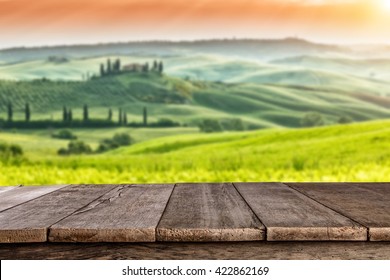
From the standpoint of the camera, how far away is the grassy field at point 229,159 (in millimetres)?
6023

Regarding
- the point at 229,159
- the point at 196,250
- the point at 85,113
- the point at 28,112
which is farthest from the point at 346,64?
the point at 196,250

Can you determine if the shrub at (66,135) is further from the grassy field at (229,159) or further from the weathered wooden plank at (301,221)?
the weathered wooden plank at (301,221)

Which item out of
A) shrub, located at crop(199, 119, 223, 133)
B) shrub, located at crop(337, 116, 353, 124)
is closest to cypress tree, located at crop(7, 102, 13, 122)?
shrub, located at crop(199, 119, 223, 133)

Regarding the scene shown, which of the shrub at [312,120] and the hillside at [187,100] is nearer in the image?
the hillside at [187,100]

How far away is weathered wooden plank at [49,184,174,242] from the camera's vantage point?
1.36 metres

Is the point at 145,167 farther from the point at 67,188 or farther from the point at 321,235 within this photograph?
the point at 321,235

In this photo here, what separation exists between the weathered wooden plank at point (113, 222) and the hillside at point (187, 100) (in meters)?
7.54

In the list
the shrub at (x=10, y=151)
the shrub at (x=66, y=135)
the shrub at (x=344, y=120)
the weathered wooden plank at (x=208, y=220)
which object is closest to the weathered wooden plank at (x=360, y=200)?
the weathered wooden plank at (x=208, y=220)

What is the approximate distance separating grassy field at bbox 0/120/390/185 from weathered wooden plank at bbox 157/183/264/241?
380 centimetres

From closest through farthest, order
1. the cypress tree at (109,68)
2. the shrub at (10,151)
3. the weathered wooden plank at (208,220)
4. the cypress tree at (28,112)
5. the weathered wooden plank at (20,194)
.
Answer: the weathered wooden plank at (208,220) < the weathered wooden plank at (20,194) < the shrub at (10,151) < the cypress tree at (28,112) < the cypress tree at (109,68)

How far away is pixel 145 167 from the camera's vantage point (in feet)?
21.6

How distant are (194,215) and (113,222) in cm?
24

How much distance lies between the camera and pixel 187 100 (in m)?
10.1

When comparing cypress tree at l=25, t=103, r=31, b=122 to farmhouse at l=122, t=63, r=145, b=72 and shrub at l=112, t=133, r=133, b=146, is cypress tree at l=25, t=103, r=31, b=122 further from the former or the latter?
farmhouse at l=122, t=63, r=145, b=72
